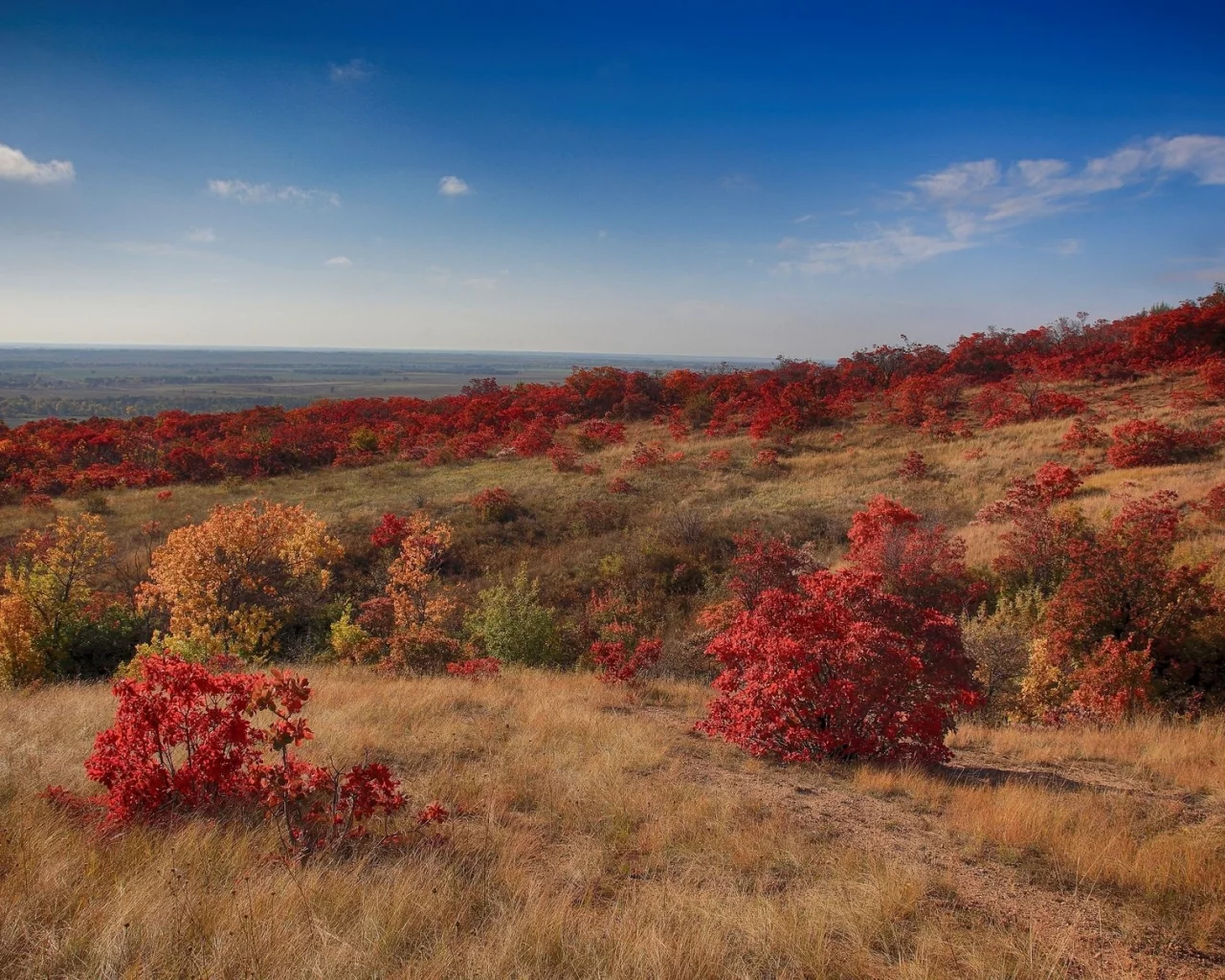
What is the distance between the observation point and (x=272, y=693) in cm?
431

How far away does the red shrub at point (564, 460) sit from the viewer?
100ft

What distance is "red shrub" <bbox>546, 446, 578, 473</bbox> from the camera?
30500 mm

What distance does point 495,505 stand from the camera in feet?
76.6

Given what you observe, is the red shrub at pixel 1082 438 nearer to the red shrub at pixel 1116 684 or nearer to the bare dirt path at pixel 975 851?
the red shrub at pixel 1116 684

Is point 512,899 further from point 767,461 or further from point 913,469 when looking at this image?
point 767,461

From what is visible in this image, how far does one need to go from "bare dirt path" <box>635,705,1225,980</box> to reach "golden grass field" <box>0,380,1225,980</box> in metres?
0.02

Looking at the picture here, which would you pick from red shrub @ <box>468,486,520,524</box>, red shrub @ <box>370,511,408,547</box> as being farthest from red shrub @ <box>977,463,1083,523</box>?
red shrub @ <box>370,511,408,547</box>

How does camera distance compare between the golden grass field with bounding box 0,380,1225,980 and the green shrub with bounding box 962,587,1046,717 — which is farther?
the green shrub with bounding box 962,587,1046,717

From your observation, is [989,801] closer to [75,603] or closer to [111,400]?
[75,603]

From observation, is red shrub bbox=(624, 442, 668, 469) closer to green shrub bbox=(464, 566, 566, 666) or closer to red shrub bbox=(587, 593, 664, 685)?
red shrub bbox=(587, 593, 664, 685)

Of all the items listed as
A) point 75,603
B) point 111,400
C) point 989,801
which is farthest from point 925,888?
point 111,400

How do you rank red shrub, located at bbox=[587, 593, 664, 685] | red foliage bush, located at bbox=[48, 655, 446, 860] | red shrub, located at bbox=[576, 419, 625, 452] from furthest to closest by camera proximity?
red shrub, located at bbox=[576, 419, 625, 452]
red shrub, located at bbox=[587, 593, 664, 685]
red foliage bush, located at bbox=[48, 655, 446, 860]

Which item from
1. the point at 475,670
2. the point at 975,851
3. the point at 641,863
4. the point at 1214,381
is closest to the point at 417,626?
the point at 475,670

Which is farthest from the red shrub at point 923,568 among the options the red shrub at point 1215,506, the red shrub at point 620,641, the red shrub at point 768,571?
the red shrub at point 1215,506
